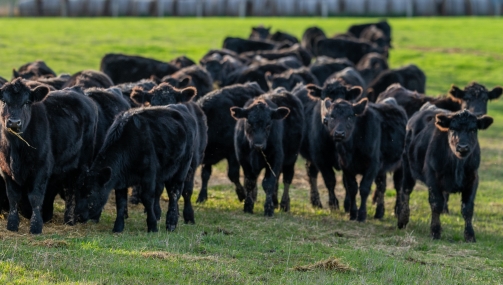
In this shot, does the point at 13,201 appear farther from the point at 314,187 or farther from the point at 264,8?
the point at 264,8

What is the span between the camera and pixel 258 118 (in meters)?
13.3

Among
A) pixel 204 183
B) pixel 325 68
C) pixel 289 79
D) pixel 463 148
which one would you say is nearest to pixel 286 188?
pixel 204 183

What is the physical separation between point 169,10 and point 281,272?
56.8 m

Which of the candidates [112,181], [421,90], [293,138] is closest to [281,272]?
[112,181]

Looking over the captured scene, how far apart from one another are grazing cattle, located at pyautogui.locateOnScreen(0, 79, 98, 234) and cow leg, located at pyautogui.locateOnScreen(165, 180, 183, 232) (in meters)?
1.21

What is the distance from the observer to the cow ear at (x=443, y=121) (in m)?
11.9

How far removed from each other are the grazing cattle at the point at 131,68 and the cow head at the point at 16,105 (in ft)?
45.4

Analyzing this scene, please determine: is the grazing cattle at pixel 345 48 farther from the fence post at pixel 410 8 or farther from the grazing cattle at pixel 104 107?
the fence post at pixel 410 8

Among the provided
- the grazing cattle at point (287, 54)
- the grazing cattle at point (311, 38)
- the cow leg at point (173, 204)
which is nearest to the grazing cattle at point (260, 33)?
the grazing cattle at point (311, 38)

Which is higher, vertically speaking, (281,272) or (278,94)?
(278,94)

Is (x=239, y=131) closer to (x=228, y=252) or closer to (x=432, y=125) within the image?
(x=432, y=125)

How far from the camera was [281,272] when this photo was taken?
8930 millimetres

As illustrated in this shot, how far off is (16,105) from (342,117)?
203 inches

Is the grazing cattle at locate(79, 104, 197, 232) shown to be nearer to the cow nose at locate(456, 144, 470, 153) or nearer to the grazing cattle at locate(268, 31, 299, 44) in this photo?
the cow nose at locate(456, 144, 470, 153)
